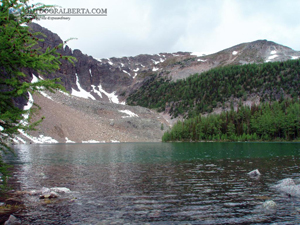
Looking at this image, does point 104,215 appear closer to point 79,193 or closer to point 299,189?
point 79,193

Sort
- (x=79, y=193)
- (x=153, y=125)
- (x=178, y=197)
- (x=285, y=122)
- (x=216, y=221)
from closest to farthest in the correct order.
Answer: (x=216, y=221) < (x=178, y=197) < (x=79, y=193) < (x=285, y=122) < (x=153, y=125)

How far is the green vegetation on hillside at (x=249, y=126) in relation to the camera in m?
130

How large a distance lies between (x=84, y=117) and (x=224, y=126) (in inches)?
3793

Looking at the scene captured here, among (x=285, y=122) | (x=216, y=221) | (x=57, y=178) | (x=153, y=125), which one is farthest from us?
(x=153, y=125)

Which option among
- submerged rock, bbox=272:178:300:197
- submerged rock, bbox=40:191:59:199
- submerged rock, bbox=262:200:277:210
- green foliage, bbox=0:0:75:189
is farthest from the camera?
submerged rock, bbox=272:178:300:197

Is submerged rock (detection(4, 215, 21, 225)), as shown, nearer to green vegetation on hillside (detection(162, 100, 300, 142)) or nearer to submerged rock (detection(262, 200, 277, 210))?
submerged rock (detection(262, 200, 277, 210))

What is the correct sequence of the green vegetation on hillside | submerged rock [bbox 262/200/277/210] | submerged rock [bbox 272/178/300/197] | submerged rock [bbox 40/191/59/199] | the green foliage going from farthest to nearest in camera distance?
the green vegetation on hillside, submerged rock [bbox 272/178/300/197], submerged rock [bbox 40/191/59/199], submerged rock [bbox 262/200/277/210], the green foliage

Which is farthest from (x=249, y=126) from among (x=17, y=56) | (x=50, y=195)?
(x=17, y=56)

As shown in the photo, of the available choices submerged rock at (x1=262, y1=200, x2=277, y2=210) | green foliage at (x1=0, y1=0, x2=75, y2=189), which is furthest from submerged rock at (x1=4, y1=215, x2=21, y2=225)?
submerged rock at (x1=262, y1=200, x2=277, y2=210)

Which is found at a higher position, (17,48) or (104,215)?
(17,48)

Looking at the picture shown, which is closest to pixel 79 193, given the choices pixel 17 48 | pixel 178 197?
pixel 178 197

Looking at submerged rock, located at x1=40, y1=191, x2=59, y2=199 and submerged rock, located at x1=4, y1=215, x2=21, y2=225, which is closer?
submerged rock, located at x1=4, y1=215, x2=21, y2=225

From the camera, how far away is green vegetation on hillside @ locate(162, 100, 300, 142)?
428 feet

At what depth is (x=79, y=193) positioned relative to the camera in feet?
61.7
